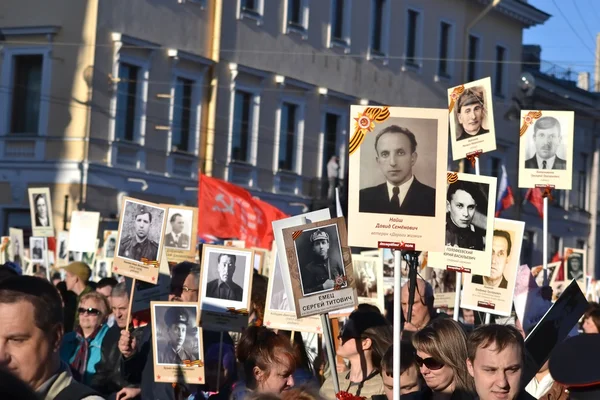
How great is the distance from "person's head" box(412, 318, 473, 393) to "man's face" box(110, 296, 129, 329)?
3.63 m

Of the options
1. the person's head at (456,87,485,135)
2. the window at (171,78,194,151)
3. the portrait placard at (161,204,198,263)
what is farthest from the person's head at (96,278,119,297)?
the window at (171,78,194,151)

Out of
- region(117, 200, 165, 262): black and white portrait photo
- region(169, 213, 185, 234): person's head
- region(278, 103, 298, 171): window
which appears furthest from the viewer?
region(278, 103, 298, 171): window

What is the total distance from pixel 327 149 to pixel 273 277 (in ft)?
86.7

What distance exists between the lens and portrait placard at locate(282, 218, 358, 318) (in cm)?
681

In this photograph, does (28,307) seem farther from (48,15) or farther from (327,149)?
(327,149)

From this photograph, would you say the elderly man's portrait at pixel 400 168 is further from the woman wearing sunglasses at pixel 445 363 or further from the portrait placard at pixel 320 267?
the woman wearing sunglasses at pixel 445 363

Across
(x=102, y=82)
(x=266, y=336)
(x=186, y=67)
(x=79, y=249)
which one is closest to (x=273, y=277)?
(x=266, y=336)

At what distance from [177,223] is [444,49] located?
28996 mm

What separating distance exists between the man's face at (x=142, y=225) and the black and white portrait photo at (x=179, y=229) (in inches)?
85.2

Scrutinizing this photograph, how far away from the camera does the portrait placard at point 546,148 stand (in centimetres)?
1028

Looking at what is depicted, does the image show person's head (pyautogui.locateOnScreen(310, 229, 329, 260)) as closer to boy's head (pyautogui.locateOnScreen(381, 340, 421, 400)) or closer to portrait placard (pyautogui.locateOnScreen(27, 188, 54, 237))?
boy's head (pyautogui.locateOnScreen(381, 340, 421, 400))

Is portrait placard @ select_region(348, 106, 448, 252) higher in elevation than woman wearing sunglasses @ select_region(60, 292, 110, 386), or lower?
higher

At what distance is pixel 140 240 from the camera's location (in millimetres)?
8961

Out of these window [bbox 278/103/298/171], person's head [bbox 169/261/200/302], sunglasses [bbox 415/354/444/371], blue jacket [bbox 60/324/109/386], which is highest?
window [bbox 278/103/298/171]
